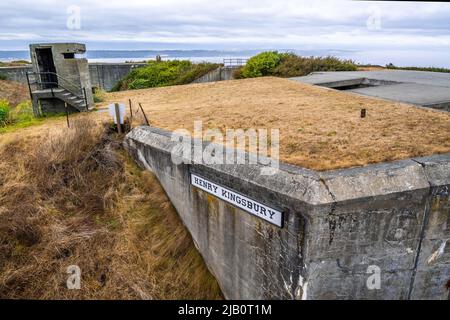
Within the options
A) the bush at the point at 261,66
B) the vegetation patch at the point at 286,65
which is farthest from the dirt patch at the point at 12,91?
the vegetation patch at the point at 286,65

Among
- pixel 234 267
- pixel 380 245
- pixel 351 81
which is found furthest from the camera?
pixel 351 81

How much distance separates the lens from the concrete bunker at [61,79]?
9891 mm

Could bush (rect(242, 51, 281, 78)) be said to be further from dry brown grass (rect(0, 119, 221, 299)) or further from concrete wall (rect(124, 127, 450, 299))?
concrete wall (rect(124, 127, 450, 299))

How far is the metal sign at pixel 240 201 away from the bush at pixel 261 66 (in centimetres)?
1498

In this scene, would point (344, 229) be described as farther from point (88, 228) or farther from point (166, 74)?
point (166, 74)

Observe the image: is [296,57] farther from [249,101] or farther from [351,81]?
[249,101]

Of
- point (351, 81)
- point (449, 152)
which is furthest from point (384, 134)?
point (351, 81)

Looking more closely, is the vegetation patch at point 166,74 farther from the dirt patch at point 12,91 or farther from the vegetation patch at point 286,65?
the dirt patch at point 12,91

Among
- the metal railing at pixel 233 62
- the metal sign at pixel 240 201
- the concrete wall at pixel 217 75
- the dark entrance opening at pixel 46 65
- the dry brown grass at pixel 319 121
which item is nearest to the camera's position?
the metal sign at pixel 240 201

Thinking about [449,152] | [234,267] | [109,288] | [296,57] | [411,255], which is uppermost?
[296,57]

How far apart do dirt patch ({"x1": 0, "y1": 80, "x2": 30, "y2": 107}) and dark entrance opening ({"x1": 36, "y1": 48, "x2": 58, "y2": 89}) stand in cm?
966

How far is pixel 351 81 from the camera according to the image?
13883 millimetres

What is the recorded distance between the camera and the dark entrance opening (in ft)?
33.7

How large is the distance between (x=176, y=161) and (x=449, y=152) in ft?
14.0
